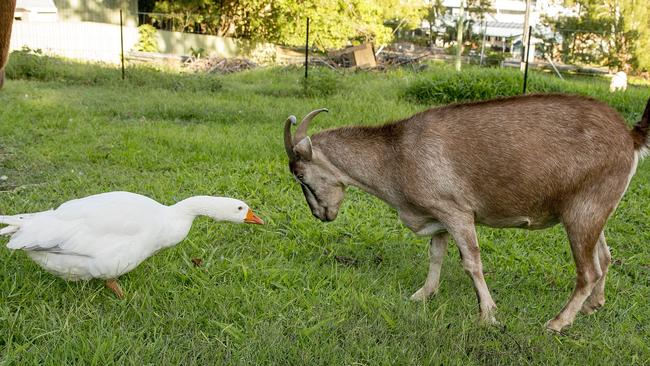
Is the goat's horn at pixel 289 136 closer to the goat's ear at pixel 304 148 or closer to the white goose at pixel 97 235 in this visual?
the goat's ear at pixel 304 148

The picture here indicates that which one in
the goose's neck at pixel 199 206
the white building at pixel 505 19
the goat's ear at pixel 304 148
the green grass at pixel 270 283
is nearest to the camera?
the green grass at pixel 270 283

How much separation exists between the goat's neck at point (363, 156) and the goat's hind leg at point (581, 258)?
1256 millimetres

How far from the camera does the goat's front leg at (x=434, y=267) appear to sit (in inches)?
196

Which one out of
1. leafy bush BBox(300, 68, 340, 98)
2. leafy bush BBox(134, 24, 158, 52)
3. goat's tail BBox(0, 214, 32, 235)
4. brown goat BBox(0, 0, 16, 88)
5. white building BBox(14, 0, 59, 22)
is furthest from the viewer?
leafy bush BBox(134, 24, 158, 52)

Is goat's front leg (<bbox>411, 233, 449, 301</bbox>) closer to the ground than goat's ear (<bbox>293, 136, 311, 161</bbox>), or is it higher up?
closer to the ground

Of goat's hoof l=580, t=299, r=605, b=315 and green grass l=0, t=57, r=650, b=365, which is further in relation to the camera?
goat's hoof l=580, t=299, r=605, b=315

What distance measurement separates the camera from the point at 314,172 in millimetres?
4949

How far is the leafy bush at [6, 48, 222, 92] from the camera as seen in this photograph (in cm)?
1505

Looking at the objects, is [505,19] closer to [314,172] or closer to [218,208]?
[314,172]

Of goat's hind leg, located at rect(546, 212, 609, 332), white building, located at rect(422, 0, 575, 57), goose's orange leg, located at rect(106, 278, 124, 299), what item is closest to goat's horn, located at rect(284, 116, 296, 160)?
goose's orange leg, located at rect(106, 278, 124, 299)

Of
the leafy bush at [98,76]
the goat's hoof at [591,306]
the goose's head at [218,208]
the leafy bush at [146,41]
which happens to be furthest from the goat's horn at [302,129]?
the leafy bush at [146,41]

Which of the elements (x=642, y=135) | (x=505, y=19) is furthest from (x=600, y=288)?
(x=505, y=19)

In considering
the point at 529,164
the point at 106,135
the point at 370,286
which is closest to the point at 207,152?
the point at 106,135

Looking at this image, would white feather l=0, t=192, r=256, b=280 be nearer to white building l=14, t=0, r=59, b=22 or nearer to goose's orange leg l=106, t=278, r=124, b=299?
goose's orange leg l=106, t=278, r=124, b=299
